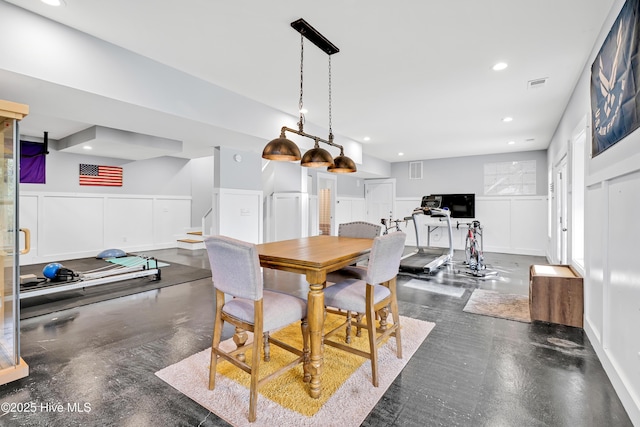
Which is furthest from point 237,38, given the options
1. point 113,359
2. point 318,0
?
point 113,359

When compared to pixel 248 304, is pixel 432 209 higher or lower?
higher

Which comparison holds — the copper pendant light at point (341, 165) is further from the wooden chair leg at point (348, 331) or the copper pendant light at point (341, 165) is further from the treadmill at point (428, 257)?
the treadmill at point (428, 257)

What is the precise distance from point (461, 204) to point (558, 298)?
559cm

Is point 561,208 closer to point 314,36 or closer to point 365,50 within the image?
point 365,50

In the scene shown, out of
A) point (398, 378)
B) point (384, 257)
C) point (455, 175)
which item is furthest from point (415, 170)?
point (398, 378)

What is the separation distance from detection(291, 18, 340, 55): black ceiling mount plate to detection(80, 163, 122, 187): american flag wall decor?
692 cm

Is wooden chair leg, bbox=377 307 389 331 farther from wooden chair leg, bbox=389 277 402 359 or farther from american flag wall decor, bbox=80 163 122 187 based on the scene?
american flag wall decor, bbox=80 163 122 187

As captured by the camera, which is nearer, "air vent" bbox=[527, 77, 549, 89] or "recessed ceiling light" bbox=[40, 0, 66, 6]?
"recessed ceiling light" bbox=[40, 0, 66, 6]

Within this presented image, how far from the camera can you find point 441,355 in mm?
2584

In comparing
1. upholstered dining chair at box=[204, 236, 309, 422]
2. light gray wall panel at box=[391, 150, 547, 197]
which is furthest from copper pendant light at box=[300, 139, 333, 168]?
light gray wall panel at box=[391, 150, 547, 197]

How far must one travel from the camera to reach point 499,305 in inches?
151

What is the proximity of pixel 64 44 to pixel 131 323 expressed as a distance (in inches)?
106

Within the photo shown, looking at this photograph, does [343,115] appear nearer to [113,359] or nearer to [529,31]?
[529,31]

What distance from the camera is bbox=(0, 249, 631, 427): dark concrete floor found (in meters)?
1.83
